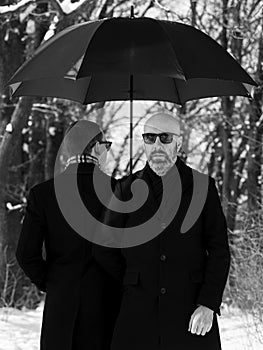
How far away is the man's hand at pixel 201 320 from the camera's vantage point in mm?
3432

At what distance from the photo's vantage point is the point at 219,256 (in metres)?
Result: 3.45

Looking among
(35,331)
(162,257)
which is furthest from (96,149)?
(35,331)

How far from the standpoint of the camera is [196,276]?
3.47 meters

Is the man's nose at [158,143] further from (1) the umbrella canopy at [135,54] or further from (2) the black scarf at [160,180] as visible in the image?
(1) the umbrella canopy at [135,54]

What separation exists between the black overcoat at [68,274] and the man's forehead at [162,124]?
1.61 ft

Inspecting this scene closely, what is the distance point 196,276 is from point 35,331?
4.70 metres

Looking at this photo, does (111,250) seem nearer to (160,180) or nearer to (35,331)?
(160,180)

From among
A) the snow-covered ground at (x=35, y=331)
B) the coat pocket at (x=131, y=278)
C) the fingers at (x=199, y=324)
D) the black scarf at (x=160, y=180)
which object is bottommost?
the snow-covered ground at (x=35, y=331)

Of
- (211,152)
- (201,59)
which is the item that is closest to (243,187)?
(211,152)

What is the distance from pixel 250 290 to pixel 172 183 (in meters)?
4.88

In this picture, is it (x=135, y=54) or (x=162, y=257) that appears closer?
(x=162, y=257)

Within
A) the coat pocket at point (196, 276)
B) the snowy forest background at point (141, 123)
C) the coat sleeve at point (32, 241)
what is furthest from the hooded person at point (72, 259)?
the snowy forest background at point (141, 123)

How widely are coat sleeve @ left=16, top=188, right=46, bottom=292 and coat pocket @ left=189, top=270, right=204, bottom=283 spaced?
885 millimetres

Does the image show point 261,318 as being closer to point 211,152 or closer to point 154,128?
point 154,128
